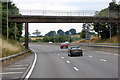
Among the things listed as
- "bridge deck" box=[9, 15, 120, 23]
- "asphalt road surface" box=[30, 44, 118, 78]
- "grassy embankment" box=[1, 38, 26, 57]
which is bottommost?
"asphalt road surface" box=[30, 44, 118, 78]

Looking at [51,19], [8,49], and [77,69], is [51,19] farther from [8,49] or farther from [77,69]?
[77,69]

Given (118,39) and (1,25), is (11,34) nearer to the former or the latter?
(1,25)

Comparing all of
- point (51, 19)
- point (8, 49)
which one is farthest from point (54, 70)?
point (51, 19)

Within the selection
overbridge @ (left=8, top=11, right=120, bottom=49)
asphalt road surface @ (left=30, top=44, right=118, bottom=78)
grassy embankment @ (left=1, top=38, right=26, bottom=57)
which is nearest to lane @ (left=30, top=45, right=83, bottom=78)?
asphalt road surface @ (left=30, top=44, right=118, bottom=78)

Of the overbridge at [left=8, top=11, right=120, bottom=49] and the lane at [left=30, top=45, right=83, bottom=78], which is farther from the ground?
the overbridge at [left=8, top=11, right=120, bottom=49]

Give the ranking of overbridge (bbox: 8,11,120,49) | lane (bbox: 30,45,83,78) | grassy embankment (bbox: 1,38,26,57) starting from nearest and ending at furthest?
lane (bbox: 30,45,83,78) < grassy embankment (bbox: 1,38,26,57) < overbridge (bbox: 8,11,120,49)

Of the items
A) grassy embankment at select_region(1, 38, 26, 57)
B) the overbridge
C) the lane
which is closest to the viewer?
the lane

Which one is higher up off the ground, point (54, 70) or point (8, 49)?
point (8, 49)

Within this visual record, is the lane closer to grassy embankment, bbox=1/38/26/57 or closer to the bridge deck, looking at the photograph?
grassy embankment, bbox=1/38/26/57

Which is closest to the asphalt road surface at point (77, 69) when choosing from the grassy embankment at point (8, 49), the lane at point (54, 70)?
the lane at point (54, 70)

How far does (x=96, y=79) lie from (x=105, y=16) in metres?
44.4

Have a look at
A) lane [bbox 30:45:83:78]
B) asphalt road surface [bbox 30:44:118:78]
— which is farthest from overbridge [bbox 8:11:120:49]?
lane [bbox 30:45:83:78]

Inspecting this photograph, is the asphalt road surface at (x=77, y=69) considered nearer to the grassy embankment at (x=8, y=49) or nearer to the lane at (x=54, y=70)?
the lane at (x=54, y=70)

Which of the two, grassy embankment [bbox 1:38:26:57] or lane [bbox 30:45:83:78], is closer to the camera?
→ lane [bbox 30:45:83:78]
